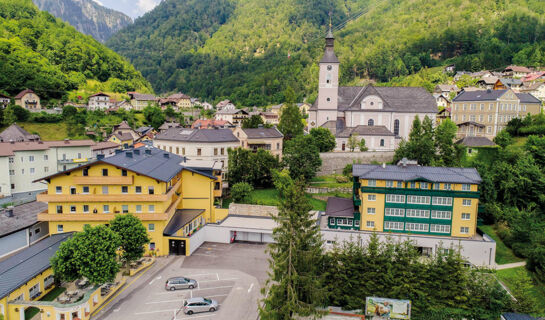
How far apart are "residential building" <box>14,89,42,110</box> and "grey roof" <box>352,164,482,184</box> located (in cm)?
8295

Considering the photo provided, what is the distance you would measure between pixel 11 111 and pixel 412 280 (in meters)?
79.3

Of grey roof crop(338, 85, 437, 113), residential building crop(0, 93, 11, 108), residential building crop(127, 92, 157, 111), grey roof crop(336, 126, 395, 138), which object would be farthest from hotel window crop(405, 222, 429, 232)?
residential building crop(127, 92, 157, 111)

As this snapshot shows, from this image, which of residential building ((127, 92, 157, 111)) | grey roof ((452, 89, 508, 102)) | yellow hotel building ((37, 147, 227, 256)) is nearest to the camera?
yellow hotel building ((37, 147, 227, 256))

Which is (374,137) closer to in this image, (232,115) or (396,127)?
(396,127)

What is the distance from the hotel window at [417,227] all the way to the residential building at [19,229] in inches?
1339

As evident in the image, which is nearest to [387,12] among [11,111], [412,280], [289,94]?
[289,94]

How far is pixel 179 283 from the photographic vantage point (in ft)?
84.8

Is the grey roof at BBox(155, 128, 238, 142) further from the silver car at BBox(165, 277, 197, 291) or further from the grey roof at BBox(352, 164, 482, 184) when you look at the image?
the silver car at BBox(165, 277, 197, 291)

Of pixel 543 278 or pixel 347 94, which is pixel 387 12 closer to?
pixel 347 94

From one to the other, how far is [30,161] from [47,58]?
84.5 metres

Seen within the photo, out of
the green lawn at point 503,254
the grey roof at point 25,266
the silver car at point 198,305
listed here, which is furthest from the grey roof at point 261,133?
the silver car at point 198,305

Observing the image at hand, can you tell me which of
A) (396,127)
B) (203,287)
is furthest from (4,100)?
(396,127)

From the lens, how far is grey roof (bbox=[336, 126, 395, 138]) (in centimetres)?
5941

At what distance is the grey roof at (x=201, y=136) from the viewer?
50188 mm
